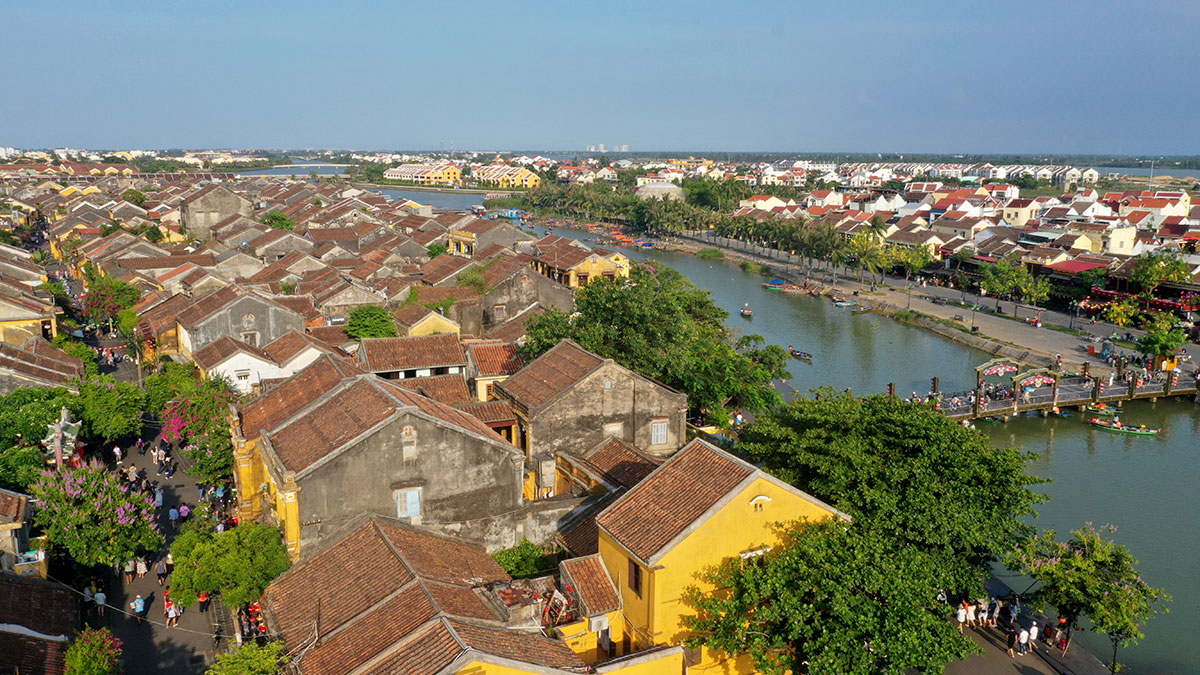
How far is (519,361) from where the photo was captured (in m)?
22.5

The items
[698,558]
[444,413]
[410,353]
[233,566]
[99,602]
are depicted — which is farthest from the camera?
[410,353]

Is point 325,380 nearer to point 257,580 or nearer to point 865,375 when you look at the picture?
point 257,580

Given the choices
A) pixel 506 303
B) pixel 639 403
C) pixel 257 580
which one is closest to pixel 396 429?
pixel 257 580

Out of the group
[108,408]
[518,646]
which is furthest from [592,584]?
[108,408]

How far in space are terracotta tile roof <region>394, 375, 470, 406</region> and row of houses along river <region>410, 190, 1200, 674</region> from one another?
1233 centimetres

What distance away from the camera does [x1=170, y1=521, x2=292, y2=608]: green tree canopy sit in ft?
39.8

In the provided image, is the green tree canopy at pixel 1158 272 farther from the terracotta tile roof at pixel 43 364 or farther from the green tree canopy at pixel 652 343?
the terracotta tile roof at pixel 43 364

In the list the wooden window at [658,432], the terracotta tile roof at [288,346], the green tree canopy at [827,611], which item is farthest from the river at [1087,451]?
the terracotta tile roof at [288,346]

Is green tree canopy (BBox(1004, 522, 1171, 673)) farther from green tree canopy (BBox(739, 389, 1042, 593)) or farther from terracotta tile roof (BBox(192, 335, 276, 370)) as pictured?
terracotta tile roof (BBox(192, 335, 276, 370))

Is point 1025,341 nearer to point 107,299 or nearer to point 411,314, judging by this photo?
point 411,314

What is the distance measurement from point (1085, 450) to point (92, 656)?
2621 centimetres

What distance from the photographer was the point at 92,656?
10.5 m

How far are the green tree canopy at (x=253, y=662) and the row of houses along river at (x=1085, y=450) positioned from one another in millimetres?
13533

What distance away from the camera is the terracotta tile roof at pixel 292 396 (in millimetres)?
15133
